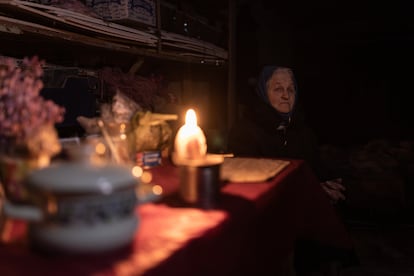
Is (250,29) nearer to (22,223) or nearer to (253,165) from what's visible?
(253,165)

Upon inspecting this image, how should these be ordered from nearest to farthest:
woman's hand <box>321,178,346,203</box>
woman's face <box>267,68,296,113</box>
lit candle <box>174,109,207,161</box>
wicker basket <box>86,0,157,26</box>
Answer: lit candle <box>174,109,207,161</box>
wicker basket <box>86,0,157,26</box>
woman's hand <box>321,178,346,203</box>
woman's face <box>267,68,296,113</box>

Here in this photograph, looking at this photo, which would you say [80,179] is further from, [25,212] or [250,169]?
[250,169]

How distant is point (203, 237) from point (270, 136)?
1.59 metres

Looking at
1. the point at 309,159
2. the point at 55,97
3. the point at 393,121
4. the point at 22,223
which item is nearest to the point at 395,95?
the point at 393,121

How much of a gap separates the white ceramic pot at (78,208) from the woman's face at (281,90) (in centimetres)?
176

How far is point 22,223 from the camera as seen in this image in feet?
2.81

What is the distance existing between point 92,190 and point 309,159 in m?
1.90

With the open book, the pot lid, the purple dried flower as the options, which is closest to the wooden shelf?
the purple dried flower

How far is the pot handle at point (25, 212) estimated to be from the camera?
27.6 inches

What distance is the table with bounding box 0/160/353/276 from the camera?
0.67m

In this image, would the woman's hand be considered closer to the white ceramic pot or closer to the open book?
the open book

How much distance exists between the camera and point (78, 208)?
0.68 m

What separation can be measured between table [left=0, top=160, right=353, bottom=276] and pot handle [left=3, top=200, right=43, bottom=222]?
54 mm

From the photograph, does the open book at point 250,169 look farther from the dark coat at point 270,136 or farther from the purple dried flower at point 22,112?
the dark coat at point 270,136
